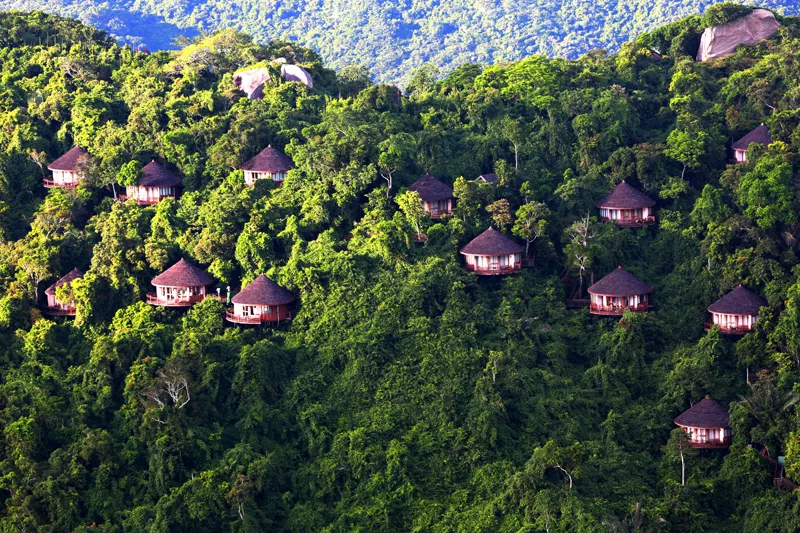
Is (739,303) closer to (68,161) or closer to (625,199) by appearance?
(625,199)

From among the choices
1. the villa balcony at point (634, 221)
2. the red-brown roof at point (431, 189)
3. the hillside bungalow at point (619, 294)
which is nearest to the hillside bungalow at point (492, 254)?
the hillside bungalow at point (619, 294)

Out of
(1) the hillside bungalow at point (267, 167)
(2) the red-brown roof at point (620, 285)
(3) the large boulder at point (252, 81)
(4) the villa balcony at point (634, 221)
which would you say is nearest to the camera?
(2) the red-brown roof at point (620, 285)

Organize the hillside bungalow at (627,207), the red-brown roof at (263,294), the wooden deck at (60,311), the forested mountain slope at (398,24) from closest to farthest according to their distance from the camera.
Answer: the red-brown roof at (263,294)
the wooden deck at (60,311)
the hillside bungalow at (627,207)
the forested mountain slope at (398,24)

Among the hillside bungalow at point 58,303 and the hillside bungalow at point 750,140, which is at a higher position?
the hillside bungalow at point 750,140

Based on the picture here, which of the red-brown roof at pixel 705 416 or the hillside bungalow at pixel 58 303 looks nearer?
the red-brown roof at pixel 705 416

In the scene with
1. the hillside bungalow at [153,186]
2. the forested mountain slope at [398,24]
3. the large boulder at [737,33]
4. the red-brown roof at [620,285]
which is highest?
the forested mountain slope at [398,24]

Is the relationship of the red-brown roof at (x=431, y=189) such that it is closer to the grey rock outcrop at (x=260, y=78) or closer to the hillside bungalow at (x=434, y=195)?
the hillside bungalow at (x=434, y=195)

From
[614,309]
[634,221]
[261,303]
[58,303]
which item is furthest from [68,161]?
[614,309]
